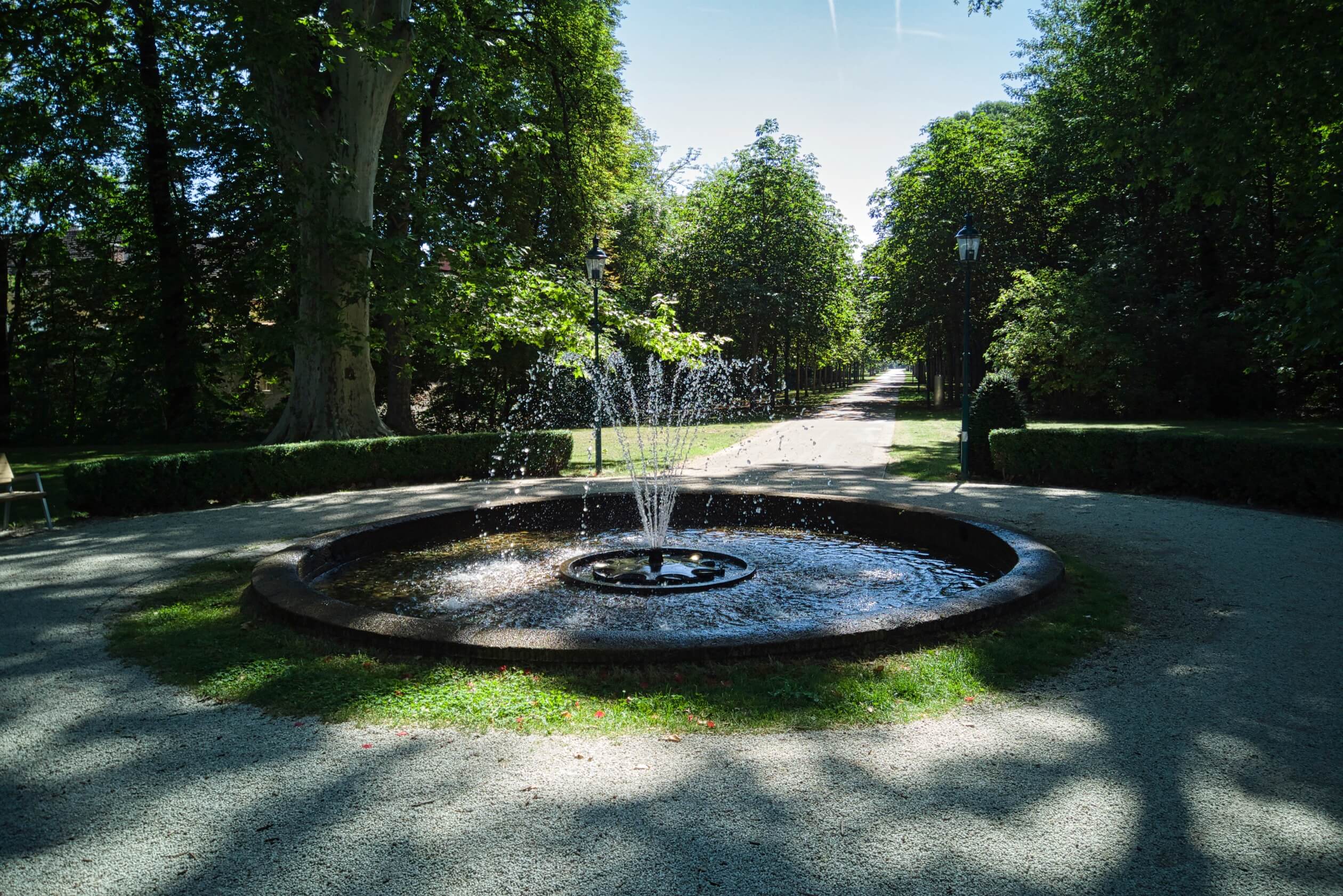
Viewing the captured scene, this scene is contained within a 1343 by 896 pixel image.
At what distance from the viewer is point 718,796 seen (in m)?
3.04

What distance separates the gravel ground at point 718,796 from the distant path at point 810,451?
31.3 feet

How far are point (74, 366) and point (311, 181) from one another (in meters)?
18.6

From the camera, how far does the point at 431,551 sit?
27.0 feet

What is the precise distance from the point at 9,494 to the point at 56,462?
9977mm

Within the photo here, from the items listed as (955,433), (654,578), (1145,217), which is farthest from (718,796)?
(1145,217)

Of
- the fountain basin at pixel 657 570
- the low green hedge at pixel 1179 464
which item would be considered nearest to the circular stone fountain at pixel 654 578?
the fountain basin at pixel 657 570

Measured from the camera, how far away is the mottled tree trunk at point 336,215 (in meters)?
12.9

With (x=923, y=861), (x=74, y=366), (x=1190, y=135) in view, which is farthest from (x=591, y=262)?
(x=74, y=366)

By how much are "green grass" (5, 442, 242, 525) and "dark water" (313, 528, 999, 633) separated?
6.17 meters

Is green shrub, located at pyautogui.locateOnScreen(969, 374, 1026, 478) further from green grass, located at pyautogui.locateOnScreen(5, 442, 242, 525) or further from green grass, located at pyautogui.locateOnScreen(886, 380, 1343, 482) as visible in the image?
green grass, located at pyautogui.locateOnScreen(5, 442, 242, 525)

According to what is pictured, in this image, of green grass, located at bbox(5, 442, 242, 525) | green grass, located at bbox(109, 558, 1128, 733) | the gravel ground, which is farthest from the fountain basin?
green grass, located at bbox(5, 442, 242, 525)

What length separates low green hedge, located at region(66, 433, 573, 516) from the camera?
10477mm

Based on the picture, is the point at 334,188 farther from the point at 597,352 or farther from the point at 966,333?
the point at 966,333

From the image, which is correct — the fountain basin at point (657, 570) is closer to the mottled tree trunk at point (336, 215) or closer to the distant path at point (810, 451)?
the distant path at point (810, 451)
